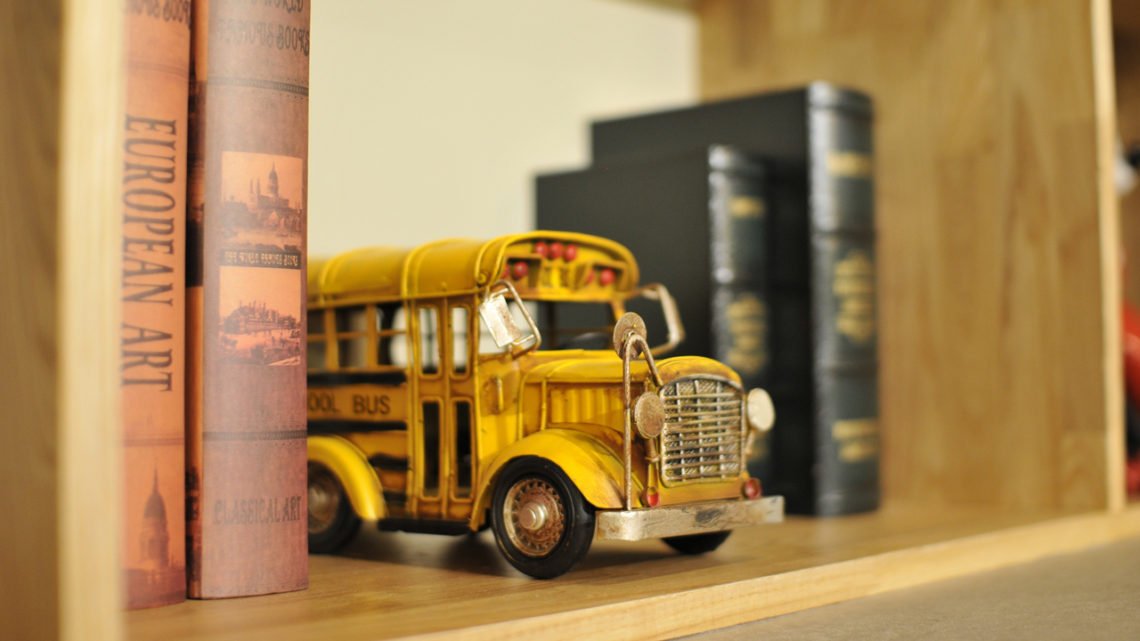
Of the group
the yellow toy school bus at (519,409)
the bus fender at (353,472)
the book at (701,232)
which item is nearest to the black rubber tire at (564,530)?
the yellow toy school bus at (519,409)

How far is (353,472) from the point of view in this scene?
6.55 ft

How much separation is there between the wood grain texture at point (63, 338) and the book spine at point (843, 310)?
151 centimetres

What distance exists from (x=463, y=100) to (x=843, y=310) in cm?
82

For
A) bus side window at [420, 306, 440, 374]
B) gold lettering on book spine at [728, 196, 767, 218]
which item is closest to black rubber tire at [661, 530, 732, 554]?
bus side window at [420, 306, 440, 374]

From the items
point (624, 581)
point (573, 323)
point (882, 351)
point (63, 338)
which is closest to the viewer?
point (63, 338)

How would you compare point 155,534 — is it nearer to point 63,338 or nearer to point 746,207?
point 63,338

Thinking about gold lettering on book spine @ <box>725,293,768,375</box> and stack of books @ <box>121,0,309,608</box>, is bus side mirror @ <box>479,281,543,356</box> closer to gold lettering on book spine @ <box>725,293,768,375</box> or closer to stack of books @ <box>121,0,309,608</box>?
stack of books @ <box>121,0,309,608</box>

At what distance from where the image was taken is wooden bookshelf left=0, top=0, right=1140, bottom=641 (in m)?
1.18

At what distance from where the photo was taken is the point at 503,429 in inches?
74.7

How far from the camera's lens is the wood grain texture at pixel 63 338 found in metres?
1.15

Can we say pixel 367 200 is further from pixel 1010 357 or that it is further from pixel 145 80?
pixel 1010 357

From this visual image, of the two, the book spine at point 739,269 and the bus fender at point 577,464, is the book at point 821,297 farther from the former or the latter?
the bus fender at point 577,464

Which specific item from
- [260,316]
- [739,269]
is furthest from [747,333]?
[260,316]

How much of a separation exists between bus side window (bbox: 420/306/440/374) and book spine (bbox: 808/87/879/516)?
0.76 m
